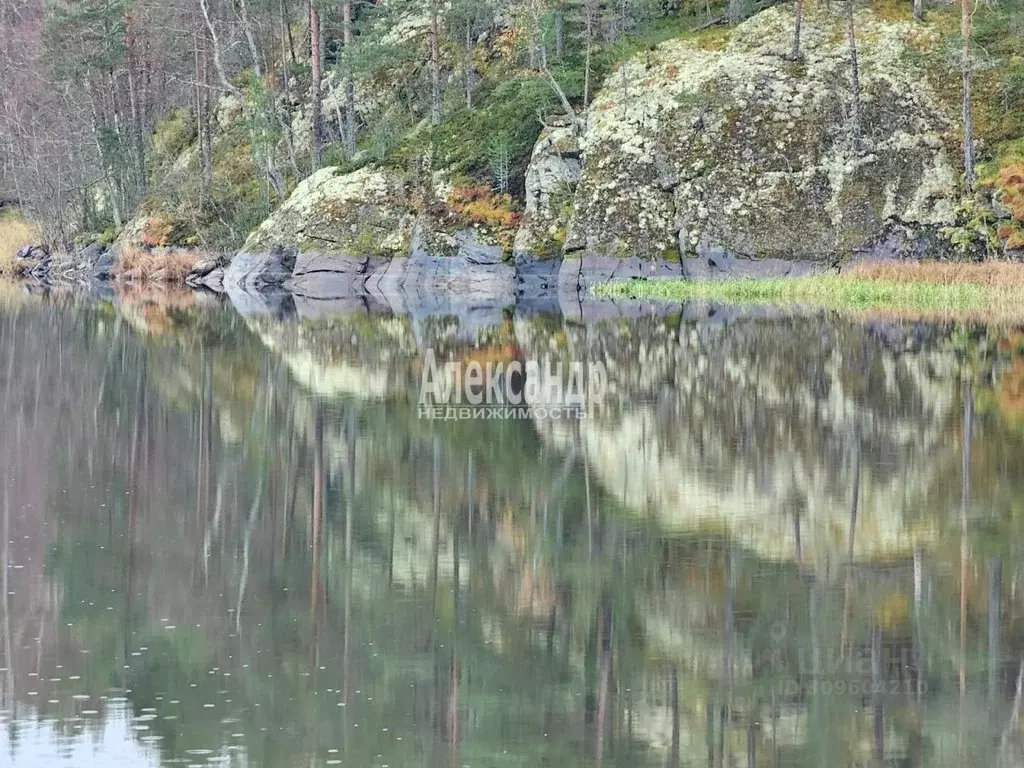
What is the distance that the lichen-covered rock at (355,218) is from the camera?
53000 millimetres

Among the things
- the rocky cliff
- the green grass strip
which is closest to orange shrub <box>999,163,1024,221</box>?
the rocky cliff

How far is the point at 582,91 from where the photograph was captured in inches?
2098

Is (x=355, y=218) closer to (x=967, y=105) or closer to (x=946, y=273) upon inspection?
(x=967, y=105)

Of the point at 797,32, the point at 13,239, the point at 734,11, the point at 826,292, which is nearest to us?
the point at 826,292

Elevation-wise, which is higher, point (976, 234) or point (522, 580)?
point (976, 234)

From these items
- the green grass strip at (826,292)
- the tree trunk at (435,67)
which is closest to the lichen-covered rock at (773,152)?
the green grass strip at (826,292)

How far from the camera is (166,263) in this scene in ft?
209

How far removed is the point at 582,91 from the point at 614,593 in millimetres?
45173

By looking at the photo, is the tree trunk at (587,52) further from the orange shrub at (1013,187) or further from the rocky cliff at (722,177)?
the orange shrub at (1013,187)

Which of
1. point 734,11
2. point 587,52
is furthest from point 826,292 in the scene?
point 734,11

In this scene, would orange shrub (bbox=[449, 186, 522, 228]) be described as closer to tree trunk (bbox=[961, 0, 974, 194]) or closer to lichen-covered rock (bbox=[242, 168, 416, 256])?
lichen-covered rock (bbox=[242, 168, 416, 256])

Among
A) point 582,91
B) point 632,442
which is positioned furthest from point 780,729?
point 582,91

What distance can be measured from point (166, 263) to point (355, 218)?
45.8 ft

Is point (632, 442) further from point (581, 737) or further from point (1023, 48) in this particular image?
point (1023, 48)
